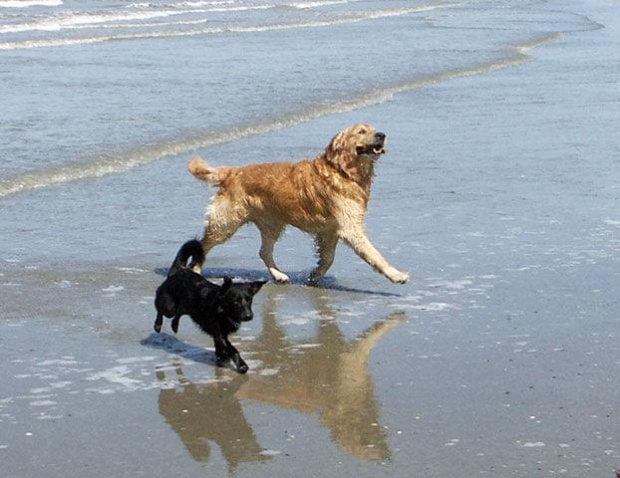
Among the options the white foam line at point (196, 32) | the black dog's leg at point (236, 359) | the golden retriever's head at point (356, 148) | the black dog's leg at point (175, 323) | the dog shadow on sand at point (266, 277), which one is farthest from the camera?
the white foam line at point (196, 32)

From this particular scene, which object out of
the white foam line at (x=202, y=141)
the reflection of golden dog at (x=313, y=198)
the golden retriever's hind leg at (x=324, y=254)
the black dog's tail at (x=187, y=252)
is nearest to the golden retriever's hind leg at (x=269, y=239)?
the reflection of golden dog at (x=313, y=198)

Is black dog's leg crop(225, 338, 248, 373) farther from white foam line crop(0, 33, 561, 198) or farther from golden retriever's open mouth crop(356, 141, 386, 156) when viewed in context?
white foam line crop(0, 33, 561, 198)

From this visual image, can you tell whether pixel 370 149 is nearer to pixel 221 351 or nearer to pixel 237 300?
pixel 237 300

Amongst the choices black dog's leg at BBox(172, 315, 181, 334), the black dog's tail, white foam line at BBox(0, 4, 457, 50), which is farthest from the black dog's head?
white foam line at BBox(0, 4, 457, 50)

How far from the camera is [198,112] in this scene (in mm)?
16219

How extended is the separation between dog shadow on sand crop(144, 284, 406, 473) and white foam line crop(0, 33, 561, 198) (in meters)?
4.68

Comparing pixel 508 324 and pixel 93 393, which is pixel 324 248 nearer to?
pixel 508 324

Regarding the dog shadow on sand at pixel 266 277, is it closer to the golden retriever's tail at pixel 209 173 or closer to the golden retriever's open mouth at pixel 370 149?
the golden retriever's tail at pixel 209 173

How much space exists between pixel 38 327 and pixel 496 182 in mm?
5463

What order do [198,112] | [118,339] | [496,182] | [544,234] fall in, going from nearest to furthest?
[118,339], [544,234], [496,182], [198,112]

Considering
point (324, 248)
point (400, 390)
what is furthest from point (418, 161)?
point (400, 390)

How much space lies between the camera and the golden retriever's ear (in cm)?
866

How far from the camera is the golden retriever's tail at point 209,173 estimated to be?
29.4 ft

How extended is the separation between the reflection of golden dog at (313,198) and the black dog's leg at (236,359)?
197cm
